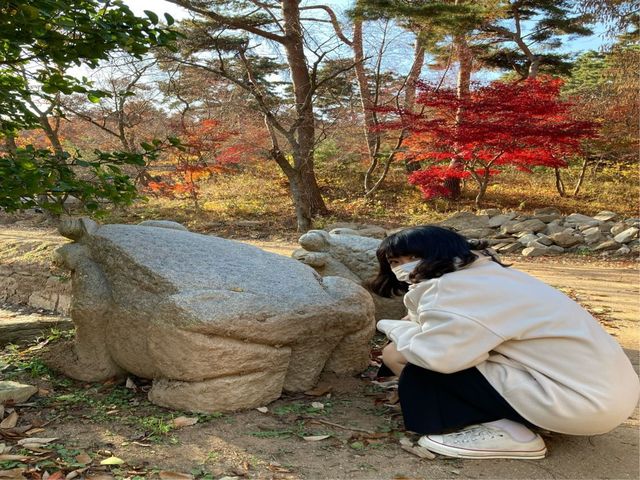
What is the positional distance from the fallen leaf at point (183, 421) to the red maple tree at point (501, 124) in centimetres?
793

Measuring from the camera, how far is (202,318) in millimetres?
2402

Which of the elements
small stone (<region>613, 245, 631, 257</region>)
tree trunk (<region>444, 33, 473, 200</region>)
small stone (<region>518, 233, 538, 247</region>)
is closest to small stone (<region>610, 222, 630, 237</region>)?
small stone (<region>613, 245, 631, 257</region>)

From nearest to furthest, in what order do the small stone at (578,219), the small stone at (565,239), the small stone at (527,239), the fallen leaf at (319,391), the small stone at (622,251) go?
the fallen leaf at (319,391)
the small stone at (622,251)
the small stone at (565,239)
the small stone at (527,239)
the small stone at (578,219)

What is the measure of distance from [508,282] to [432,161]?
1264 cm

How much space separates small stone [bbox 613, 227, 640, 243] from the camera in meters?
7.64

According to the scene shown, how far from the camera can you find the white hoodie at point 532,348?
1887mm

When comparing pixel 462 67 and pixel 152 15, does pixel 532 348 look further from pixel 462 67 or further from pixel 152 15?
pixel 462 67

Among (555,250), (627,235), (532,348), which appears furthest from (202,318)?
(627,235)

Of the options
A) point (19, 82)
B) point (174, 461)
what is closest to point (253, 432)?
point (174, 461)

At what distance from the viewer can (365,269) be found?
385cm

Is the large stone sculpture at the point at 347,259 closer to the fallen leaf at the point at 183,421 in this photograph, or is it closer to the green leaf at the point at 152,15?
the fallen leaf at the point at 183,421

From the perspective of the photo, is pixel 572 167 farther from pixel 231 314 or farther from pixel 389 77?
pixel 231 314

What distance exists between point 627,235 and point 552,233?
103cm

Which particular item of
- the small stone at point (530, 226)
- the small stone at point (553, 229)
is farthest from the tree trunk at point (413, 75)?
the small stone at point (553, 229)
